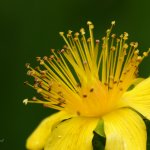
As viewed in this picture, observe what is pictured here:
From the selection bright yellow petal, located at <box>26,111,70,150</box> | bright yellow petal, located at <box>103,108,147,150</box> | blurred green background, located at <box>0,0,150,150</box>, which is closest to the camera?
bright yellow petal, located at <box>103,108,147,150</box>

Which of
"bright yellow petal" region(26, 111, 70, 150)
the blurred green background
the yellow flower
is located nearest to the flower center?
the yellow flower

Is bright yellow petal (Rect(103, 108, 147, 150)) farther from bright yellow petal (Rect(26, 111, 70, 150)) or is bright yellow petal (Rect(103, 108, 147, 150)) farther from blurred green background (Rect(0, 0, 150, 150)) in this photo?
blurred green background (Rect(0, 0, 150, 150))

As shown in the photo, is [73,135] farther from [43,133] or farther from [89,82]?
[43,133]

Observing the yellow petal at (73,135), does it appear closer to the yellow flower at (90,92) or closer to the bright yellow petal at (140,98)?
the yellow flower at (90,92)

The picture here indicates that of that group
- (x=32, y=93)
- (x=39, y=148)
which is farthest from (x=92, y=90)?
(x=32, y=93)

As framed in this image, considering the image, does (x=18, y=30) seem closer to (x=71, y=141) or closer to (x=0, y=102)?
(x=0, y=102)

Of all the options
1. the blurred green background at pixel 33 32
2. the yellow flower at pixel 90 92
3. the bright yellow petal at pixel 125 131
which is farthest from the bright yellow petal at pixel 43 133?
the blurred green background at pixel 33 32
